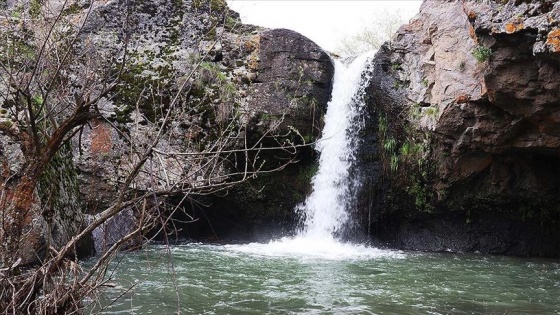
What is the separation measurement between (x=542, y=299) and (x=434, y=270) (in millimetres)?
2214

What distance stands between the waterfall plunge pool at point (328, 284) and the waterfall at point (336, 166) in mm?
1855

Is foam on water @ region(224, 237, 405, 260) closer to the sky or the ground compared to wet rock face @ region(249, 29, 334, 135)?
closer to the ground

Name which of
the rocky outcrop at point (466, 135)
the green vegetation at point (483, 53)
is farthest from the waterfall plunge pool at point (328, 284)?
the green vegetation at point (483, 53)

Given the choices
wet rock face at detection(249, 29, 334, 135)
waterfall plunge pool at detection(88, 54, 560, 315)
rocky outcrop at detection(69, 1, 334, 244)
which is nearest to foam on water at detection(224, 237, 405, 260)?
waterfall plunge pool at detection(88, 54, 560, 315)

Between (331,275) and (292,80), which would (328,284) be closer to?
(331,275)

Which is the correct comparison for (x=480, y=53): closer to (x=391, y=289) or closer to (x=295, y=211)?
(x=391, y=289)

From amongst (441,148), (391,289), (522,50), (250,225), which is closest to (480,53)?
(522,50)

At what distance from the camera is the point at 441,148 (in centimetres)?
1083

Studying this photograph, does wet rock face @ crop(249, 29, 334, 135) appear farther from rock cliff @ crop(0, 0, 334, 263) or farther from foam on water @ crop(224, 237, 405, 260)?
foam on water @ crop(224, 237, 405, 260)

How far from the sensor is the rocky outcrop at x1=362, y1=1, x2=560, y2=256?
841cm

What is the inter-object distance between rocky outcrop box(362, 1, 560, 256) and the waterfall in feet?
1.48

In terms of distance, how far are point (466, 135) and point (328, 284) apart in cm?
486

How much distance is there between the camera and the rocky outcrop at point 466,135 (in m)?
8.41

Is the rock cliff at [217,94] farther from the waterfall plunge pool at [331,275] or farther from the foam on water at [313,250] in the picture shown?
the foam on water at [313,250]
